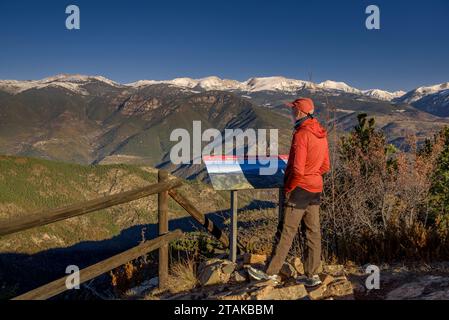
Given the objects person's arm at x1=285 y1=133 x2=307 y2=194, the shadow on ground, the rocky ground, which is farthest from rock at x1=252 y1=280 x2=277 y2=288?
the shadow on ground

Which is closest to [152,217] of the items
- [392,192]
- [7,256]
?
[7,256]

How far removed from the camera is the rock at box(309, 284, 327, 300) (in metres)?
4.86

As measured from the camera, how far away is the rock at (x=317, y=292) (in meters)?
4.86

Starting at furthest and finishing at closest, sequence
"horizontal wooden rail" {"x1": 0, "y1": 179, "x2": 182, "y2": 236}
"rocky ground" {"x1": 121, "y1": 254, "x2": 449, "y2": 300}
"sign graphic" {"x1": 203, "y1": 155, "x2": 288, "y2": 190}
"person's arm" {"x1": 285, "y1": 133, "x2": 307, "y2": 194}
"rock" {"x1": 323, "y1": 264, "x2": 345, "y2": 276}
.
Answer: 1. "rock" {"x1": 323, "y1": 264, "x2": 345, "y2": 276}
2. "sign graphic" {"x1": 203, "y1": 155, "x2": 288, "y2": 190}
3. "person's arm" {"x1": 285, "y1": 133, "x2": 307, "y2": 194}
4. "rocky ground" {"x1": 121, "y1": 254, "x2": 449, "y2": 300}
5. "horizontal wooden rail" {"x1": 0, "y1": 179, "x2": 182, "y2": 236}

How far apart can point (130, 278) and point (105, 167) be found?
627 feet

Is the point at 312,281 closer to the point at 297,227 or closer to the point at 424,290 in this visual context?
the point at 297,227

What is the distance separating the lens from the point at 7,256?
365 feet

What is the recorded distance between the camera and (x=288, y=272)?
5.86m

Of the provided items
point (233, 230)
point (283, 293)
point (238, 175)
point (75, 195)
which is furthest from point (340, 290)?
point (75, 195)

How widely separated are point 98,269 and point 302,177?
274cm

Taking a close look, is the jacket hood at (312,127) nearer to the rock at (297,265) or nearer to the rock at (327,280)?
the rock at (327,280)

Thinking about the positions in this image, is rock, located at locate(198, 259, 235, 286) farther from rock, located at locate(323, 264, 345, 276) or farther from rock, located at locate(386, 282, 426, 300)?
rock, located at locate(386, 282, 426, 300)

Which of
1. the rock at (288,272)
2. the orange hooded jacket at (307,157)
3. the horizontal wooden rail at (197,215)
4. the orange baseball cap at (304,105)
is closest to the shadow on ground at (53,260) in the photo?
the horizontal wooden rail at (197,215)
